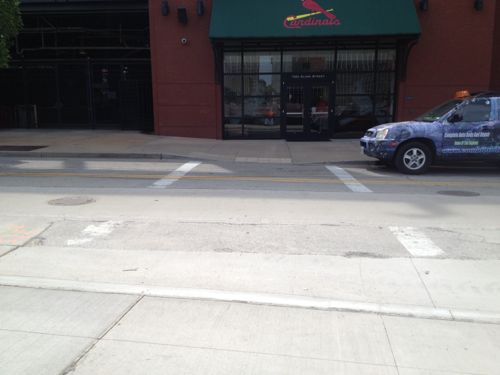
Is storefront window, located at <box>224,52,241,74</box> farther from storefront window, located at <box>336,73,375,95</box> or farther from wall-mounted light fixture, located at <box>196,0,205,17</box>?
storefront window, located at <box>336,73,375,95</box>

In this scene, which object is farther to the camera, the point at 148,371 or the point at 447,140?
the point at 447,140

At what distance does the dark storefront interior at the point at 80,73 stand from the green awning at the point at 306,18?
218 inches

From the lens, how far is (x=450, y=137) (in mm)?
11711

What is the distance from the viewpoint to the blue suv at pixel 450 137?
1166cm

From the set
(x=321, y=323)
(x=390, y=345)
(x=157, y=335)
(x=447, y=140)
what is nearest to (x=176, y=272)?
(x=157, y=335)

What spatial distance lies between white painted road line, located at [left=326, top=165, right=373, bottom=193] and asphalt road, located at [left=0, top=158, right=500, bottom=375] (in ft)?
1.16

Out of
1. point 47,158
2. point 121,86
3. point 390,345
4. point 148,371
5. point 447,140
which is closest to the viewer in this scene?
point 148,371

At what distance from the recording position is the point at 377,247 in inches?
235

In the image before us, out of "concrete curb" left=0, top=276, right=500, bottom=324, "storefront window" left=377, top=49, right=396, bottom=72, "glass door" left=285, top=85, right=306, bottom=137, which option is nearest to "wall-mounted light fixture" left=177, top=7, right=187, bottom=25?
"glass door" left=285, top=85, right=306, bottom=137

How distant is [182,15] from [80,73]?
6548 millimetres

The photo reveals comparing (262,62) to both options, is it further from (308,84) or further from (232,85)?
(308,84)

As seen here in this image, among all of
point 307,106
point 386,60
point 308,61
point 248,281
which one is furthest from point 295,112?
point 248,281

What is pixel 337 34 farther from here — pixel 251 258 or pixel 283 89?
pixel 251 258

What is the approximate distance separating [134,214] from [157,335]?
4034 millimetres
